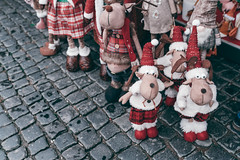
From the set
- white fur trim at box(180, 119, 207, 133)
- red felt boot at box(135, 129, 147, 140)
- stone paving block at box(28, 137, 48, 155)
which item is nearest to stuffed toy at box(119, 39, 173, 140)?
red felt boot at box(135, 129, 147, 140)

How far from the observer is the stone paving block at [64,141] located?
368cm

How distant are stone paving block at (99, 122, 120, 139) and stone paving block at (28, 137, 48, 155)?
830mm

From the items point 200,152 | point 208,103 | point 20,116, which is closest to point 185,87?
point 208,103

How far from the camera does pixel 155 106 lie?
335 cm

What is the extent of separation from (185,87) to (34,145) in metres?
2.29

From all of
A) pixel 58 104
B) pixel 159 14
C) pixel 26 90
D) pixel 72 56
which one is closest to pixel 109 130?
pixel 58 104

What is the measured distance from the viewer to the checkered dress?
3439mm

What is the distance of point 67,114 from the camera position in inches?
164

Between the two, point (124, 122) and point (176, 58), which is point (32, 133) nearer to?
point (124, 122)

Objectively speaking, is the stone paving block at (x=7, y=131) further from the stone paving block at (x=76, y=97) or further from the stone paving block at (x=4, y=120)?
the stone paving block at (x=76, y=97)

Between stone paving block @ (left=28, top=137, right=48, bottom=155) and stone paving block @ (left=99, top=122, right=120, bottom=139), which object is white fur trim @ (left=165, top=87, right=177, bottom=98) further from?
stone paving block @ (left=28, top=137, right=48, bottom=155)

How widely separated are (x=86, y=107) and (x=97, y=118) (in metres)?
0.31

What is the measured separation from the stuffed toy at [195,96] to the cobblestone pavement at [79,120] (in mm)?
192

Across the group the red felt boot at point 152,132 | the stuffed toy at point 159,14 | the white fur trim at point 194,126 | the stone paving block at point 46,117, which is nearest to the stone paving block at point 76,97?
the stone paving block at point 46,117
